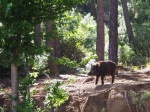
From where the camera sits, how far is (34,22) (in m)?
6.13

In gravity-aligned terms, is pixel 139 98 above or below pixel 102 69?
below

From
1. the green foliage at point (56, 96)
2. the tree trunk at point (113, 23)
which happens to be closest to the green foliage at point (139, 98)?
the green foliage at point (56, 96)

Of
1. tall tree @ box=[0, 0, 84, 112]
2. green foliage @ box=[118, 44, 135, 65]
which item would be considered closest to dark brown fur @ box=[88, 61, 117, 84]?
tall tree @ box=[0, 0, 84, 112]

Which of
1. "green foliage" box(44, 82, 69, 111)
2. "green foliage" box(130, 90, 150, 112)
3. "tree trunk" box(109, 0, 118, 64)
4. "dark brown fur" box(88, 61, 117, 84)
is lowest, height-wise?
"green foliage" box(130, 90, 150, 112)

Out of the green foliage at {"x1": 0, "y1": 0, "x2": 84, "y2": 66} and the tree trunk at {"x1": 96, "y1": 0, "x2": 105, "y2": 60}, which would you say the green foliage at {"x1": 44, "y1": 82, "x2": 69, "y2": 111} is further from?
the tree trunk at {"x1": 96, "y1": 0, "x2": 105, "y2": 60}

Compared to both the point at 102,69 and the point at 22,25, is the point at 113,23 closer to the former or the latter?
the point at 102,69

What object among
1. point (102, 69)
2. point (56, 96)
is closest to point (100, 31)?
point (102, 69)

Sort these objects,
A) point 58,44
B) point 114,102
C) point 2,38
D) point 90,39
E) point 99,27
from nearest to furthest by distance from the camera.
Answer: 1. point 2,38
2. point 114,102
3. point 99,27
4. point 58,44
5. point 90,39

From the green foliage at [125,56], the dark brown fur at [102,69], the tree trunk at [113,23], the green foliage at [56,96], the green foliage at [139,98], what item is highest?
the tree trunk at [113,23]

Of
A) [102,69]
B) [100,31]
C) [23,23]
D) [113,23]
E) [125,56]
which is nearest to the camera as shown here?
Answer: [23,23]

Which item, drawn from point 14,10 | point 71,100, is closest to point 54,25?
point 14,10

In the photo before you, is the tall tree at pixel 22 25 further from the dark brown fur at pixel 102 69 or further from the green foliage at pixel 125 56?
the green foliage at pixel 125 56

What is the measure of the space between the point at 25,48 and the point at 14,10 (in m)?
0.77

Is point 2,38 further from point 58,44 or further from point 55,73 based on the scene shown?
point 58,44
